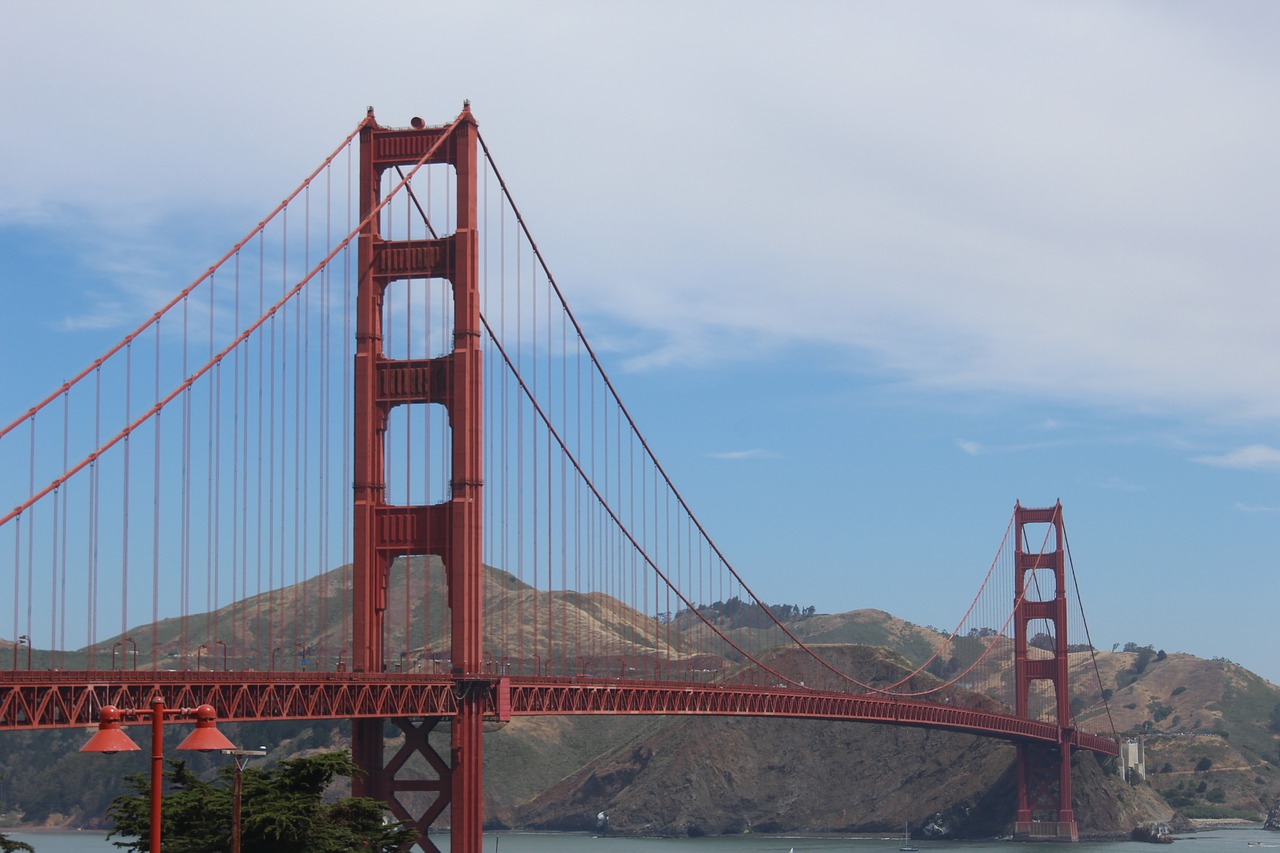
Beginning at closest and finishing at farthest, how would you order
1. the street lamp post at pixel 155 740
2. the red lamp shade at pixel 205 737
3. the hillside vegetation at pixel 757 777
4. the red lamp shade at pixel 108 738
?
the red lamp shade at pixel 108 738 < the street lamp post at pixel 155 740 < the red lamp shade at pixel 205 737 < the hillside vegetation at pixel 757 777

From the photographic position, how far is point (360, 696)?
49.0 m

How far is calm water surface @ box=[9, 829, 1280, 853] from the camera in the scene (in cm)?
12812

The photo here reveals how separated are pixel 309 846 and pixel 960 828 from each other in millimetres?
117476

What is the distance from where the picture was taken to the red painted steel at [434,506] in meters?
54.0

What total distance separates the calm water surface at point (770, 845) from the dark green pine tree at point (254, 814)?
7734 cm

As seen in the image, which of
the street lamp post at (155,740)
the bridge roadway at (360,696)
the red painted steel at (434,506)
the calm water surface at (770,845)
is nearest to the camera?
the street lamp post at (155,740)

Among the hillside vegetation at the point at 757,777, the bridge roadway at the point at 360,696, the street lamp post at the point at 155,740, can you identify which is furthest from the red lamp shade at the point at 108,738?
the hillside vegetation at the point at 757,777

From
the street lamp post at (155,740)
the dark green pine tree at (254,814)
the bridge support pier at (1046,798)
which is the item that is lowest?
the bridge support pier at (1046,798)

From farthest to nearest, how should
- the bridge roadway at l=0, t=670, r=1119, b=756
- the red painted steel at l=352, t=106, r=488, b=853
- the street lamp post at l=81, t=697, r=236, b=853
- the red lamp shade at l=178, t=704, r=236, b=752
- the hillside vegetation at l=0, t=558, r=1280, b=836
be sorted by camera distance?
the hillside vegetation at l=0, t=558, r=1280, b=836
the red painted steel at l=352, t=106, r=488, b=853
the bridge roadway at l=0, t=670, r=1119, b=756
the red lamp shade at l=178, t=704, r=236, b=752
the street lamp post at l=81, t=697, r=236, b=853

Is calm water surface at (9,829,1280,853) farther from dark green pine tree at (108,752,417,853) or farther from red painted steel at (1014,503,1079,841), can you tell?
dark green pine tree at (108,752,417,853)

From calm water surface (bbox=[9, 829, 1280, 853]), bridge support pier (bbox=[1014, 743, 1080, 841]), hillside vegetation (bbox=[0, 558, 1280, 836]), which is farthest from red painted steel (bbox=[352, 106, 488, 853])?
hillside vegetation (bbox=[0, 558, 1280, 836])

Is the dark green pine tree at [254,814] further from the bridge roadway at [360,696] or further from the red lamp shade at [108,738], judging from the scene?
the red lamp shade at [108,738]

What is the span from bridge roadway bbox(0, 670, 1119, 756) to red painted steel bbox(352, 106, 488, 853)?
1.32 meters

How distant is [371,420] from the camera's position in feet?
180
